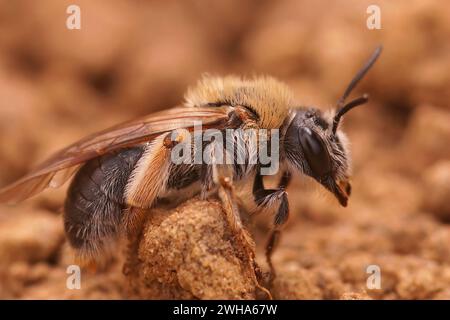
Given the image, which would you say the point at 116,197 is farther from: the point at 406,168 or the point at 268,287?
the point at 406,168

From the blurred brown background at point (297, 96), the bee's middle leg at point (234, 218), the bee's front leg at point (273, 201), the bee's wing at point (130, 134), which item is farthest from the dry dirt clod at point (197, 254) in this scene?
Result: the blurred brown background at point (297, 96)

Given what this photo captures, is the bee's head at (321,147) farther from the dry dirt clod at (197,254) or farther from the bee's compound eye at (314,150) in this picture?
the dry dirt clod at (197,254)

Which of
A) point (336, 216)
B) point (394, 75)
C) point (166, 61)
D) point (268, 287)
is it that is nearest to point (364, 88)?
Answer: point (394, 75)

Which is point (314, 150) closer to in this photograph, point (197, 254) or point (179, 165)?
point (179, 165)

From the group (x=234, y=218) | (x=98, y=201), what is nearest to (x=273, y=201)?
(x=234, y=218)

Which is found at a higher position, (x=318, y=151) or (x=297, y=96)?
(x=297, y=96)

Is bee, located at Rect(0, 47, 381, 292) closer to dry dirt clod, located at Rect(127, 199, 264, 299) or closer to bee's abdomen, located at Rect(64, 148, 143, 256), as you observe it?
bee's abdomen, located at Rect(64, 148, 143, 256)

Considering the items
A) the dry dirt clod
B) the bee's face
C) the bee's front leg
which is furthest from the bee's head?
the dry dirt clod
